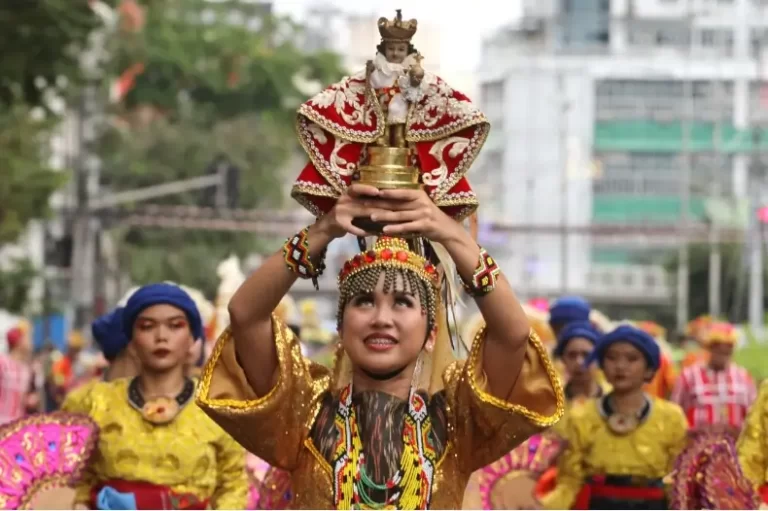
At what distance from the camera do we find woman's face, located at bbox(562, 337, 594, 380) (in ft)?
40.2

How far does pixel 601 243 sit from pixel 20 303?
5369 centimetres

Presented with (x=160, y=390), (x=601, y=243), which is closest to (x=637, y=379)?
(x=160, y=390)

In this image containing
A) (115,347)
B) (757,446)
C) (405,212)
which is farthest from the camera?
(115,347)

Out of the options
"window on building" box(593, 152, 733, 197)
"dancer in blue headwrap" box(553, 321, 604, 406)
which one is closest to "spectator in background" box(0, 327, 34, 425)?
"dancer in blue headwrap" box(553, 321, 604, 406)

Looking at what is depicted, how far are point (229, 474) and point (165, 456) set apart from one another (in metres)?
0.31

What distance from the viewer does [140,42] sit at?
42.1m

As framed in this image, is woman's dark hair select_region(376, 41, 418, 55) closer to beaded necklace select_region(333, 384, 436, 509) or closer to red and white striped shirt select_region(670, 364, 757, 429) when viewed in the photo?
beaded necklace select_region(333, 384, 436, 509)

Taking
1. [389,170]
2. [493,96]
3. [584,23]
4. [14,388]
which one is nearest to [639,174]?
[584,23]

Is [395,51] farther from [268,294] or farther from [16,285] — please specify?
[16,285]

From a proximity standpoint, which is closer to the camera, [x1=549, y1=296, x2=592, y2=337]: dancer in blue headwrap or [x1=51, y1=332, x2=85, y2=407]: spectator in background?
[x1=549, y1=296, x2=592, y2=337]: dancer in blue headwrap

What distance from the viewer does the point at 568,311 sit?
13.3 metres

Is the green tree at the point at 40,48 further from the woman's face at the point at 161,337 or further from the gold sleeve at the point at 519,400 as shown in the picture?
the gold sleeve at the point at 519,400

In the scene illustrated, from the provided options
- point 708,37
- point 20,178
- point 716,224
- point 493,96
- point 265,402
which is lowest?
point 265,402

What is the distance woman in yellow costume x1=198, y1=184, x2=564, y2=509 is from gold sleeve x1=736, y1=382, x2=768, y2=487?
7.07ft
